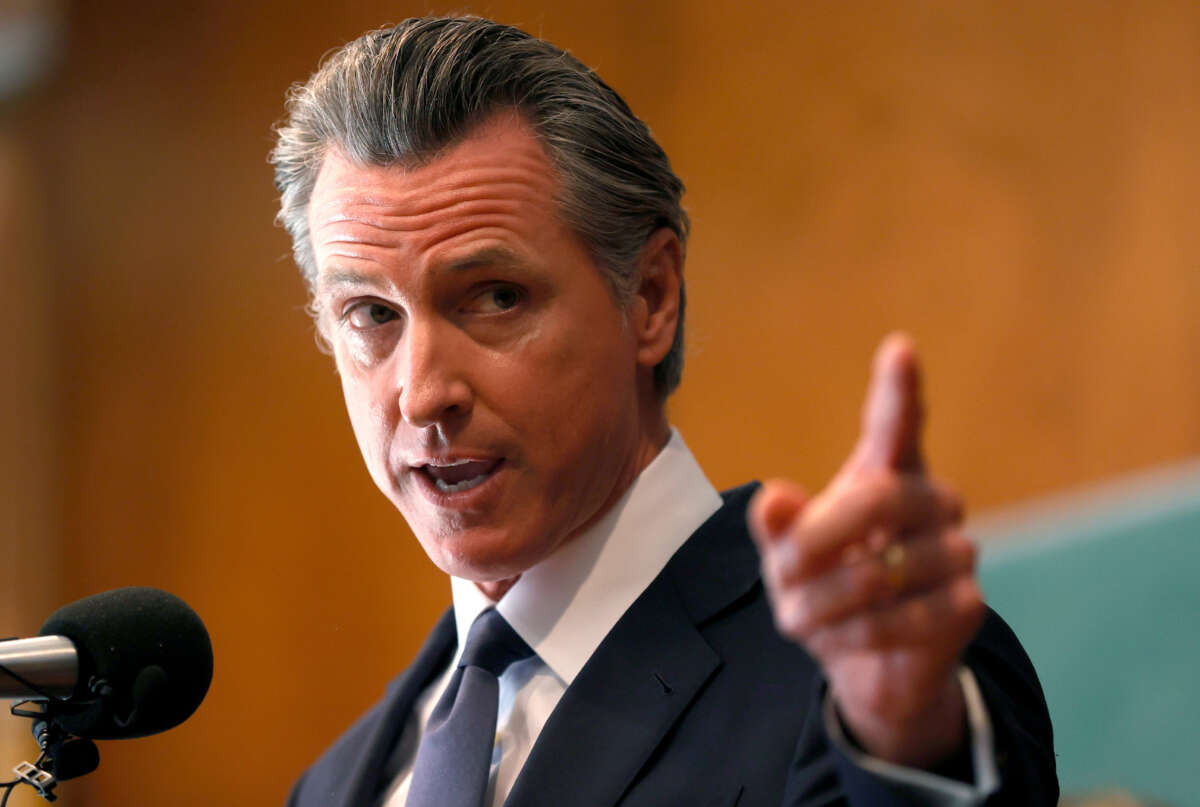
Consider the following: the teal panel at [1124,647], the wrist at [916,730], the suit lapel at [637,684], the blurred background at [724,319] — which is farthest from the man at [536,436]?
the blurred background at [724,319]

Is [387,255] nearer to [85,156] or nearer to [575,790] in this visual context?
[575,790]

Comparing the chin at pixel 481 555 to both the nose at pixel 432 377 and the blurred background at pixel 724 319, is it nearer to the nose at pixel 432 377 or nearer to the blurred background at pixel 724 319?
the nose at pixel 432 377

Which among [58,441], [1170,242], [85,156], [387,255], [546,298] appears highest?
[85,156]

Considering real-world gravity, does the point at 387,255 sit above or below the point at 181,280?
below

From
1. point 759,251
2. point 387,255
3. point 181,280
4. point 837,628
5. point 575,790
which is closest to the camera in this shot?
point 837,628

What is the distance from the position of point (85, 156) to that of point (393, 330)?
3.40 metres

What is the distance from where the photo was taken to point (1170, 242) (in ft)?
8.98

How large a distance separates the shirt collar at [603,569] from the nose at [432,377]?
0.26m

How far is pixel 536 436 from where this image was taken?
1581 mm

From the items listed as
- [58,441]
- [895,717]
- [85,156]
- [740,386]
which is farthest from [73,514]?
[895,717]

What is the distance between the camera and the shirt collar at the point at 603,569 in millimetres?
1628

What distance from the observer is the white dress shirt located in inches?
63.1

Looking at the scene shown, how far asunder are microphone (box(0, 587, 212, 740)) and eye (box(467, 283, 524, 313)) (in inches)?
20.0

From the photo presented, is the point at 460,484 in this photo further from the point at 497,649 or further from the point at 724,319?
the point at 724,319
